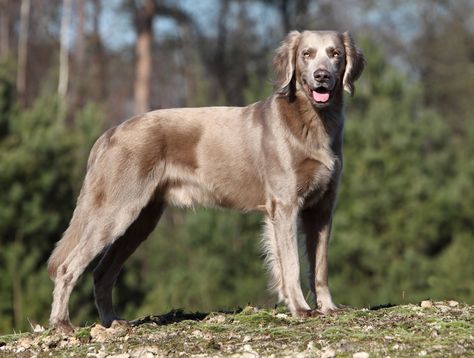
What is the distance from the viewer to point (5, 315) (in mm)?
20422

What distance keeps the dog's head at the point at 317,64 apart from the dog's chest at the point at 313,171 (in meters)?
0.42

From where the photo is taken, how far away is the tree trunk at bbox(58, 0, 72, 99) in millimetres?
30828

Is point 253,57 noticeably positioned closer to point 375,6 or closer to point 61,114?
point 375,6

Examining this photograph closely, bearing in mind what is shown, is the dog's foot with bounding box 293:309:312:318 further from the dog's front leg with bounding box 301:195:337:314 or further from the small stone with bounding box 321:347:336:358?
the small stone with bounding box 321:347:336:358

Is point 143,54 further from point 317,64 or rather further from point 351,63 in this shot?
point 317,64

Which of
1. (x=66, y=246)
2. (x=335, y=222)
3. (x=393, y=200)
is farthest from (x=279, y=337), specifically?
(x=393, y=200)

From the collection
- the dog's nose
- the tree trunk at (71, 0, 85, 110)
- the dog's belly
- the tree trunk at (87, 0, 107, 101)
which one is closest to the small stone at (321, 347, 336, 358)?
the dog's belly

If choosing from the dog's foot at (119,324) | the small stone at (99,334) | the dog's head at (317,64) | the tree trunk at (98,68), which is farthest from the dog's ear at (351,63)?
the tree trunk at (98,68)

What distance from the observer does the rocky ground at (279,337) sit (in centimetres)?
595

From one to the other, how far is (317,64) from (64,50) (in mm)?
24712

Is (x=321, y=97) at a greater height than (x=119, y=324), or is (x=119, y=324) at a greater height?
(x=321, y=97)

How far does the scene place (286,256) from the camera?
7.40 metres

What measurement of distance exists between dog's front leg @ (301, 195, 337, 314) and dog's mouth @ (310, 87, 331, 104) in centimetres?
78

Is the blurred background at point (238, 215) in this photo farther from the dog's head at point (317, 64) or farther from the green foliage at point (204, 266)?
the dog's head at point (317, 64)
